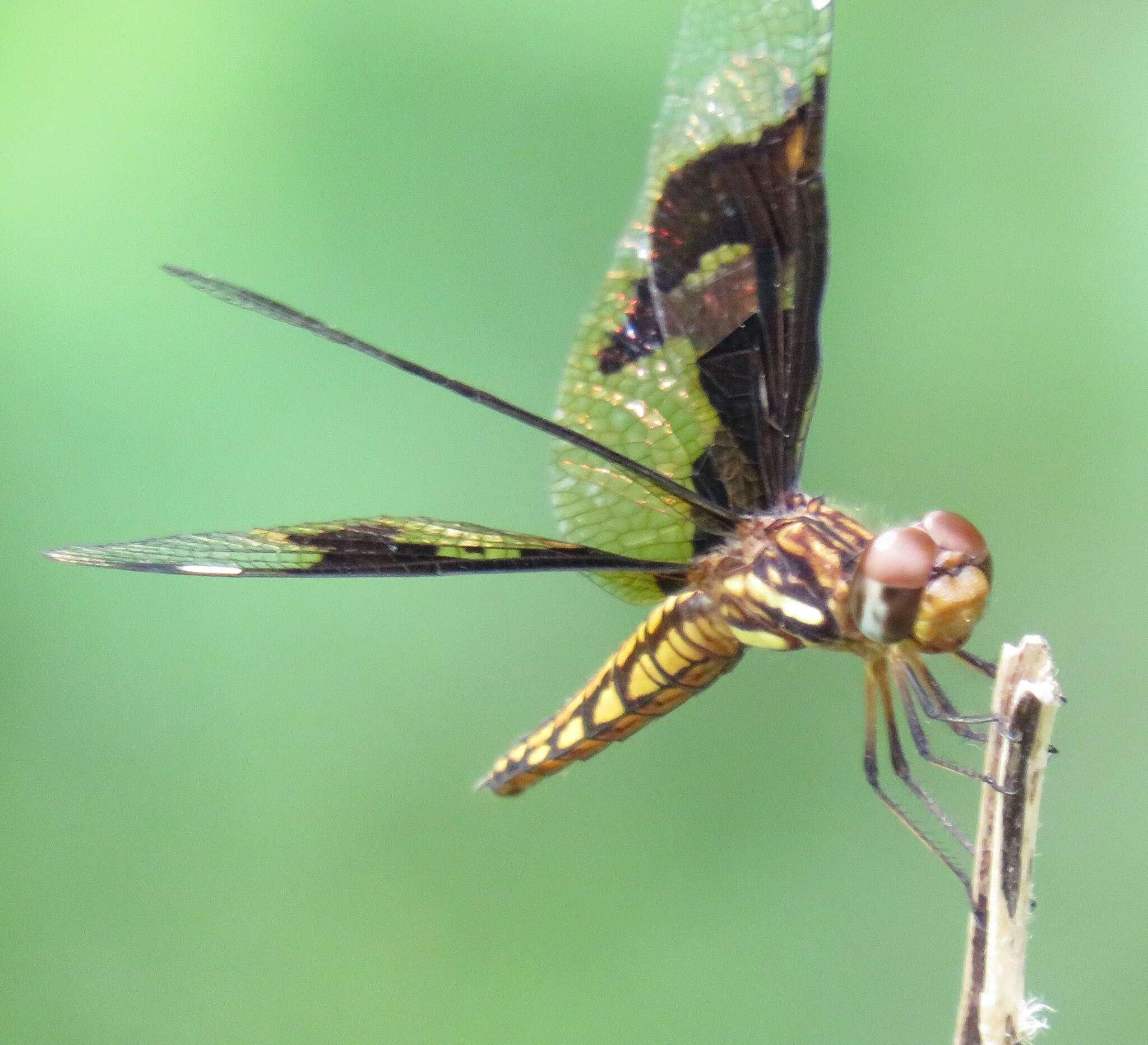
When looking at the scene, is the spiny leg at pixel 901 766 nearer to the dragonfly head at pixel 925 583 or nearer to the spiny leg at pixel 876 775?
the spiny leg at pixel 876 775

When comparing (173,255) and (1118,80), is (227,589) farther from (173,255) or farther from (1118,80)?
(1118,80)

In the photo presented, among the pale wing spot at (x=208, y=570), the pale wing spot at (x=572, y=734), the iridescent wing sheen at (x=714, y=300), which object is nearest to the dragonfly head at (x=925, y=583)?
the iridescent wing sheen at (x=714, y=300)

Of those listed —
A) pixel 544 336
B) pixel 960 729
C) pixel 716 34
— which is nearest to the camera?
pixel 960 729

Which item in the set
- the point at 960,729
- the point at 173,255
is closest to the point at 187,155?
the point at 173,255

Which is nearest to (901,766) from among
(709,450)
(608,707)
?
(608,707)

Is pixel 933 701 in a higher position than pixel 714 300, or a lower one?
lower

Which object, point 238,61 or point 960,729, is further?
point 238,61

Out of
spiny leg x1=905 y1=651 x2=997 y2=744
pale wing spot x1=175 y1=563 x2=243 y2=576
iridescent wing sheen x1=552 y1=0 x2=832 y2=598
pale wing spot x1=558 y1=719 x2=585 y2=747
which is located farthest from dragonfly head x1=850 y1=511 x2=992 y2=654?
pale wing spot x1=175 y1=563 x2=243 y2=576

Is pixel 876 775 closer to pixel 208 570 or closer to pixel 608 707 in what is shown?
pixel 608 707
